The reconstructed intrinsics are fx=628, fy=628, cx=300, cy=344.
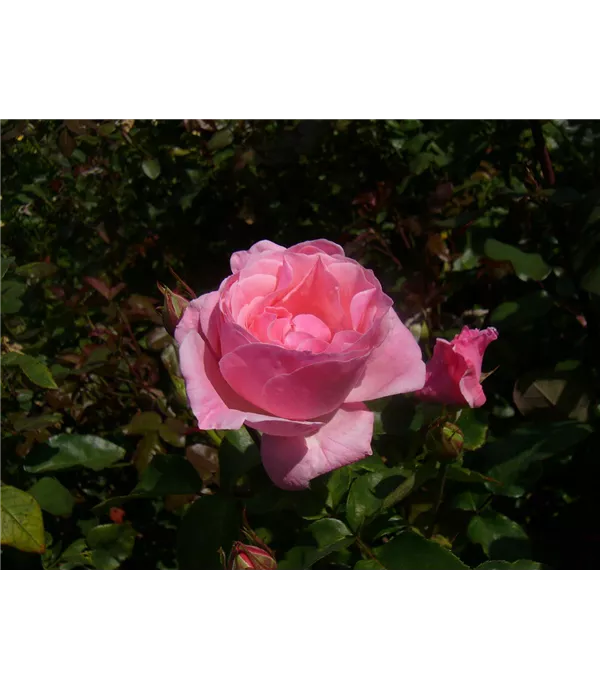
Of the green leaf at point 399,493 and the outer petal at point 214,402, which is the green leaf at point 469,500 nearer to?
the green leaf at point 399,493

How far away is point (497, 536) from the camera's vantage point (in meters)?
0.93

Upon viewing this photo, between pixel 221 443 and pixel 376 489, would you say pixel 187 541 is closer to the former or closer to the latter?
pixel 221 443

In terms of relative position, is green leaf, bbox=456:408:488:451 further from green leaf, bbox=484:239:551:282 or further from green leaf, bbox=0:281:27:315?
green leaf, bbox=0:281:27:315

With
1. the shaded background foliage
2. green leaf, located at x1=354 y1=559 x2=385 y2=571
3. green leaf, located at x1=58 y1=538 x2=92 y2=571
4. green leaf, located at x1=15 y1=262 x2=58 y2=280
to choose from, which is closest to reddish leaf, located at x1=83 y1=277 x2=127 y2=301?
the shaded background foliage

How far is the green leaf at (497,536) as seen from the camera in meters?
0.90

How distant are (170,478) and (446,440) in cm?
40

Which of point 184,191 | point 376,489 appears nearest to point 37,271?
point 184,191

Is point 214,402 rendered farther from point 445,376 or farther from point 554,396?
point 554,396

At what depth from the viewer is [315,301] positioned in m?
0.74

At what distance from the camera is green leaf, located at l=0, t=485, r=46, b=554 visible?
2.53ft

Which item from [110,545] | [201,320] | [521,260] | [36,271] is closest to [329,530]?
[201,320]

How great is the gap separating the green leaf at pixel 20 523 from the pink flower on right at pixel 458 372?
0.52 metres

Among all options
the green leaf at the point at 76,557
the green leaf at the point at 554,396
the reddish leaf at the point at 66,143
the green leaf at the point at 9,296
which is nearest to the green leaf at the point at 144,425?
the green leaf at the point at 76,557

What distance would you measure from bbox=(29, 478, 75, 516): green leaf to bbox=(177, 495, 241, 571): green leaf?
1.11 feet
